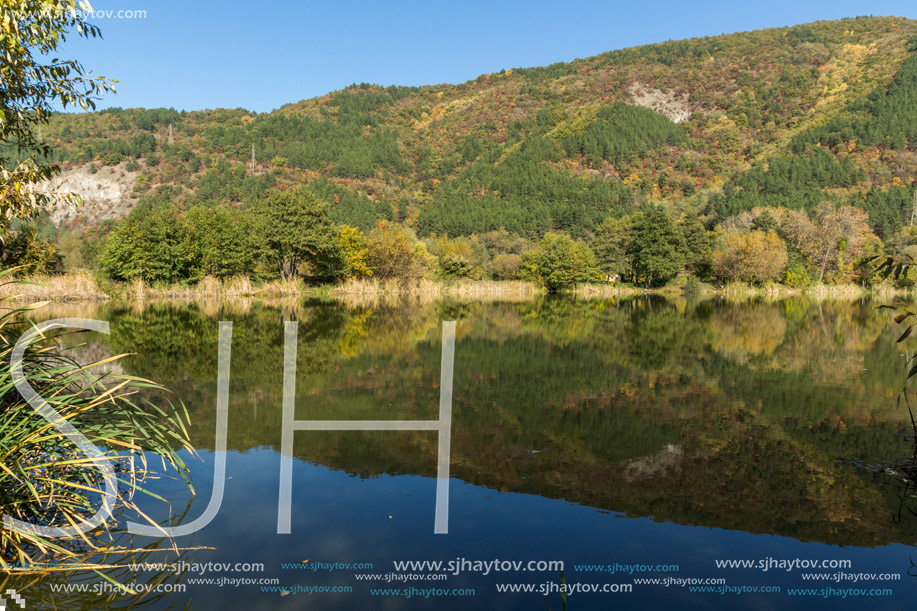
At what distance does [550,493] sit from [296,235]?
33.1 m

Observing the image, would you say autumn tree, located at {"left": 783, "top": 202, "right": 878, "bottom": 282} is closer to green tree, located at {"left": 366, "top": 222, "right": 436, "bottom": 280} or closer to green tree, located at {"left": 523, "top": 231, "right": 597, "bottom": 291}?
green tree, located at {"left": 523, "top": 231, "right": 597, "bottom": 291}

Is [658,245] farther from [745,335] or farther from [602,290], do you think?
[745,335]

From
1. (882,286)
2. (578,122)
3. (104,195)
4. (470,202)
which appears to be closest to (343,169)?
(470,202)

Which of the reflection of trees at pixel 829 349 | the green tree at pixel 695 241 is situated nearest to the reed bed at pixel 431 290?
the green tree at pixel 695 241

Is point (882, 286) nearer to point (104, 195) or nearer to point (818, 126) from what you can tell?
point (818, 126)

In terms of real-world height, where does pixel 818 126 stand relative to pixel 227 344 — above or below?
above

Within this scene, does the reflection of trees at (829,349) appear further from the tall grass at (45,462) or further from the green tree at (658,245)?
the green tree at (658,245)

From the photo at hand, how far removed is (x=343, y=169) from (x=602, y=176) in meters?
49.5

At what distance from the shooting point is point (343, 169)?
103812 mm

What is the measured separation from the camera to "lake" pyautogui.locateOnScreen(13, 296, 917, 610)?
3264mm

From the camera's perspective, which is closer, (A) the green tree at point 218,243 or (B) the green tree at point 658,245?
(A) the green tree at point 218,243

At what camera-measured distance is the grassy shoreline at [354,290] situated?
87.2 feet

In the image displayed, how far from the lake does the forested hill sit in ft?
203

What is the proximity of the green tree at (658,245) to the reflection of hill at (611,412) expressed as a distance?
36558 mm
